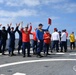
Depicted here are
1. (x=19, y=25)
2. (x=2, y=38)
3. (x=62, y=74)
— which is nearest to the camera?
(x=62, y=74)

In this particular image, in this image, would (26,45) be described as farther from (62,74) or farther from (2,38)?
(62,74)

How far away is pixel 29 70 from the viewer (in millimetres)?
10438

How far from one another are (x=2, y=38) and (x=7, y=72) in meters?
7.85

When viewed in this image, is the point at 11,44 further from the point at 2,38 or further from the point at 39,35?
the point at 39,35

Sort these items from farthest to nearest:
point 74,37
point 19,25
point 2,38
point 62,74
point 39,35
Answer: point 74,37 → point 2,38 → point 19,25 → point 39,35 → point 62,74

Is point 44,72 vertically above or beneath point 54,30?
beneath

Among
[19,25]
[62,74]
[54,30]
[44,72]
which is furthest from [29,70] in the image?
[54,30]

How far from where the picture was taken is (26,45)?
1585 cm

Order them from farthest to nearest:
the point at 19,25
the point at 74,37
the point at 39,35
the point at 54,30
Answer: the point at 74,37, the point at 54,30, the point at 19,25, the point at 39,35

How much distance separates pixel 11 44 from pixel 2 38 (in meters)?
0.94

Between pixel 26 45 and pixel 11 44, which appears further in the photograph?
pixel 11 44

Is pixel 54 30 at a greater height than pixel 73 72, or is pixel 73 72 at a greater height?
pixel 54 30

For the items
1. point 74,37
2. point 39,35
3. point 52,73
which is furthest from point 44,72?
point 74,37

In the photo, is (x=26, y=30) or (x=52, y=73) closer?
(x=52, y=73)
